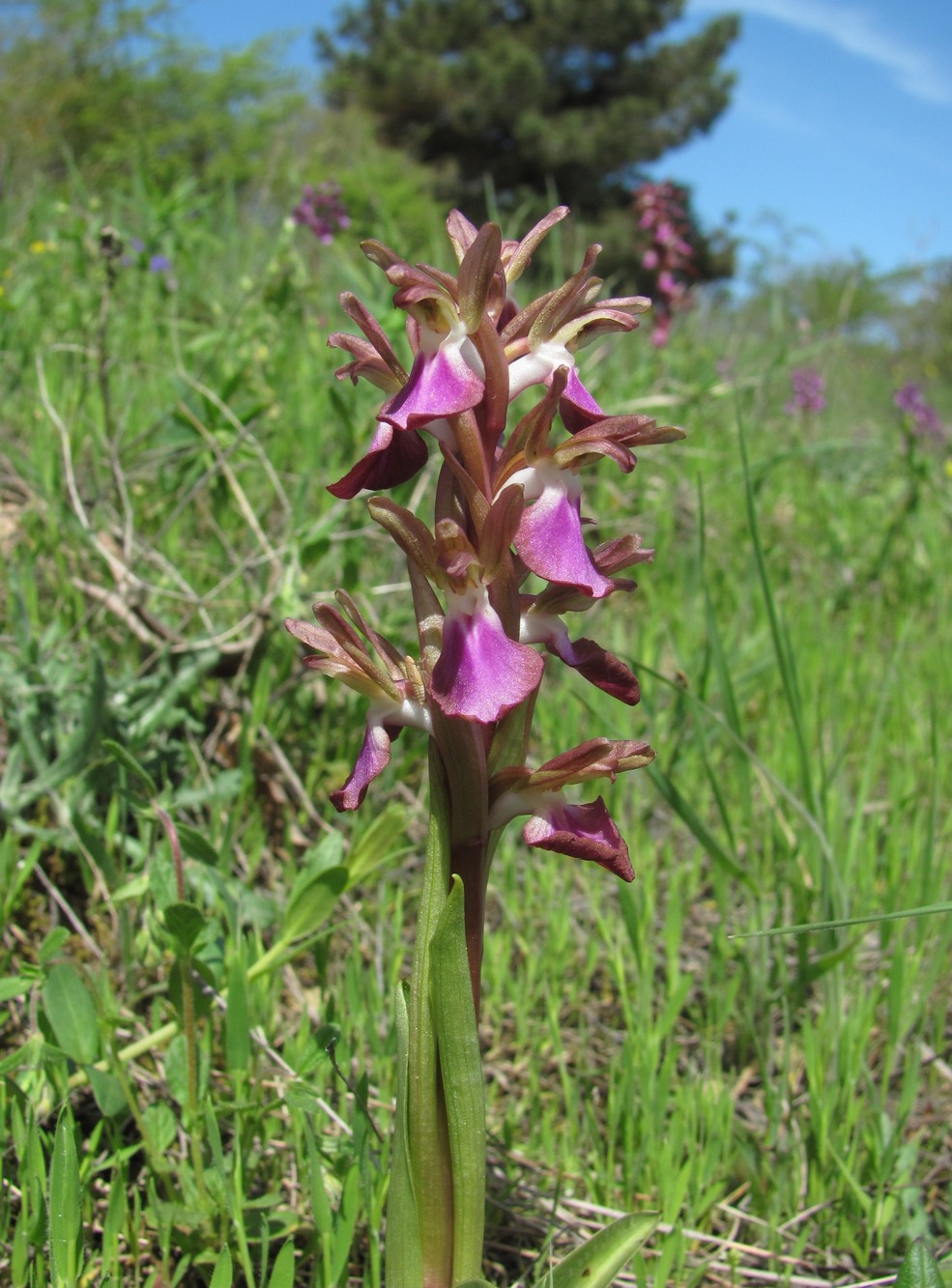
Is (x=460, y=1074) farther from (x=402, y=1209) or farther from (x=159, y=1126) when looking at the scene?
(x=159, y=1126)

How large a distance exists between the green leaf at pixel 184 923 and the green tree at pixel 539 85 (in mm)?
29258

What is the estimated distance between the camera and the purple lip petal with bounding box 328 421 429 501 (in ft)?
3.38

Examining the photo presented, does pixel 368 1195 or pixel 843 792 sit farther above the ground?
pixel 843 792

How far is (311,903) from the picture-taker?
1425 millimetres

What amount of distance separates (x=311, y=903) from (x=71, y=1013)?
32 centimetres

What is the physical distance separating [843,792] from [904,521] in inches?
90.0

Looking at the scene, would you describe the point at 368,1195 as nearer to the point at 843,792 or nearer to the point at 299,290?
the point at 843,792

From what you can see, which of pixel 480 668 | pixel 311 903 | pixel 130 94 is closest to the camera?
pixel 480 668

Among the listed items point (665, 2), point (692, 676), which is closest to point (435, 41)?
point (665, 2)

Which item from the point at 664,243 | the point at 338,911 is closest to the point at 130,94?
the point at 664,243

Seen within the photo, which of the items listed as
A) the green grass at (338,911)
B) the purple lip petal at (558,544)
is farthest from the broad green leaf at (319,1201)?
the purple lip petal at (558,544)

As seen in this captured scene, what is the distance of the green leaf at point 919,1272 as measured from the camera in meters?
1.03

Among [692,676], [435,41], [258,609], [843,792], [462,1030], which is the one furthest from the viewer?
[435,41]

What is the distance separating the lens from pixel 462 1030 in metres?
0.95
